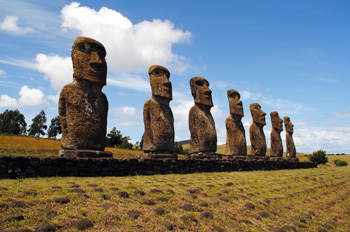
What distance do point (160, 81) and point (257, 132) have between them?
9.59 metres

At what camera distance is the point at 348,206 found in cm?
955

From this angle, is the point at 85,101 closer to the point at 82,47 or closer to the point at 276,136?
the point at 82,47

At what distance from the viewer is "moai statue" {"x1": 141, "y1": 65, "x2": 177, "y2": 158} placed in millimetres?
11344

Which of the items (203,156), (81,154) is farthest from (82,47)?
(203,156)

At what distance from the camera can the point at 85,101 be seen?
908 centimetres

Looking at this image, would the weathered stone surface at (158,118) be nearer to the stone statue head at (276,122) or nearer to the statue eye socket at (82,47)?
the statue eye socket at (82,47)

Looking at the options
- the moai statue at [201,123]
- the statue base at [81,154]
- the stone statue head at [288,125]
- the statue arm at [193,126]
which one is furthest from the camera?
the stone statue head at [288,125]

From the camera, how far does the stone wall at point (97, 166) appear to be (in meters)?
7.05

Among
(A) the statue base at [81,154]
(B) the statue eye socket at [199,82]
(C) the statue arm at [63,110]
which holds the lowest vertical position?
(A) the statue base at [81,154]

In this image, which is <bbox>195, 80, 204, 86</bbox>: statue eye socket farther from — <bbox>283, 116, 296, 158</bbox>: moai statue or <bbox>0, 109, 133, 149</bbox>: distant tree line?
<bbox>0, 109, 133, 149</bbox>: distant tree line

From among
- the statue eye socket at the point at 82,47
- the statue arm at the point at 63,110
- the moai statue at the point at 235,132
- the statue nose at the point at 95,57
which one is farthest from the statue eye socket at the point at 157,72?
the moai statue at the point at 235,132

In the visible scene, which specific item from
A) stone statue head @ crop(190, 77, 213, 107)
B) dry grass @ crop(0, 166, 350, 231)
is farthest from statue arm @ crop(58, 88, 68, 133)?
stone statue head @ crop(190, 77, 213, 107)

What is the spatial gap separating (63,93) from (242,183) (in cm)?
658

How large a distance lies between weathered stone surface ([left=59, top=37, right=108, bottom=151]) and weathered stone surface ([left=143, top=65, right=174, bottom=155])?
2373 mm
